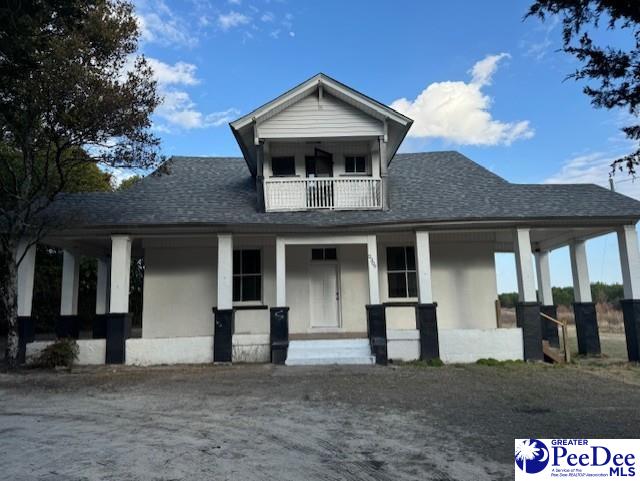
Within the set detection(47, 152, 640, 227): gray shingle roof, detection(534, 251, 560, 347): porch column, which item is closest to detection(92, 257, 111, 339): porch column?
detection(47, 152, 640, 227): gray shingle roof

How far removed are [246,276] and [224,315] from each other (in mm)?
2154

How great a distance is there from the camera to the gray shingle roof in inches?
439

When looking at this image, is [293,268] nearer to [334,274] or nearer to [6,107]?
[334,274]

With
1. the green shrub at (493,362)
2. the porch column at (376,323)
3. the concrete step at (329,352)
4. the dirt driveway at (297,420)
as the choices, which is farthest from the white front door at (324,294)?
the green shrub at (493,362)

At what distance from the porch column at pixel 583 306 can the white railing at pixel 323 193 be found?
20.0 feet

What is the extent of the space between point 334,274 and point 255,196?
3095 mm

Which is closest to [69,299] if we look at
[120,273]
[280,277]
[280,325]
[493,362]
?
[120,273]

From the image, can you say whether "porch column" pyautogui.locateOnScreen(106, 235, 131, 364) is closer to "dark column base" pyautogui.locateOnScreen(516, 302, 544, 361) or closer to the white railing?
the white railing

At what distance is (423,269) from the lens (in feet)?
36.9

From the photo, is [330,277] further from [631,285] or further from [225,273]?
[631,285]

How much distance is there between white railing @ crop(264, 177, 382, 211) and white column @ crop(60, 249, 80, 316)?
19.5 feet

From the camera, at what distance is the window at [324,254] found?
13008 mm

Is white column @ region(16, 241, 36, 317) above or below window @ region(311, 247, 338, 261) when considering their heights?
below

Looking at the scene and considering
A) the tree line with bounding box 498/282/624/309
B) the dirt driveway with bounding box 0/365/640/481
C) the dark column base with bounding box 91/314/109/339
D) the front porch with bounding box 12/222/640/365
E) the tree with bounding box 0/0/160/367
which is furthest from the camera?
the tree line with bounding box 498/282/624/309
